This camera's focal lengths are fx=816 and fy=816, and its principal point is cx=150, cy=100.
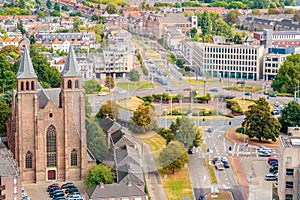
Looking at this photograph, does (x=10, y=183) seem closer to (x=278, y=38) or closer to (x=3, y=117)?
(x=3, y=117)

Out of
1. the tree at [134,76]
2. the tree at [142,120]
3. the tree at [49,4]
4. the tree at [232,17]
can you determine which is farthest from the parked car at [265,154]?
the tree at [49,4]


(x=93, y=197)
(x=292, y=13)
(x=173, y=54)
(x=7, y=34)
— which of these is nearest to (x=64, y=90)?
(x=93, y=197)

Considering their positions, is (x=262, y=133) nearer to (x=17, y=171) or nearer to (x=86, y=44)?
(x=17, y=171)

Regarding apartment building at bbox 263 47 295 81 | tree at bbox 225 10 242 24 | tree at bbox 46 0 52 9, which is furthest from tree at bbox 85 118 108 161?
tree at bbox 46 0 52 9

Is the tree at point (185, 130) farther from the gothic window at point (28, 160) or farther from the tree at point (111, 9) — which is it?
the tree at point (111, 9)

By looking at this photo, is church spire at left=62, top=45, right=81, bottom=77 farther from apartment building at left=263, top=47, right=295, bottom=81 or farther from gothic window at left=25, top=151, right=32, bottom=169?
apartment building at left=263, top=47, right=295, bottom=81

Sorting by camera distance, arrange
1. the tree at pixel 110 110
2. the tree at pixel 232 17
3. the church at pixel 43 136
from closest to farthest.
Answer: the tree at pixel 110 110
the church at pixel 43 136
the tree at pixel 232 17
